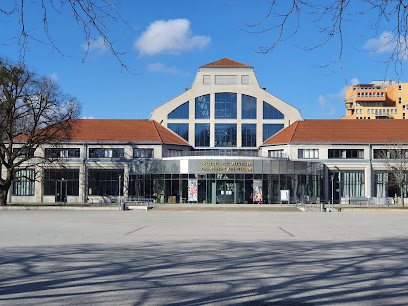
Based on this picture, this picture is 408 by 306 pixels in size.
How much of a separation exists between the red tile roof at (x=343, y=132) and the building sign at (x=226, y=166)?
9233mm

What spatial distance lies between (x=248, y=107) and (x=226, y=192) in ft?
60.4

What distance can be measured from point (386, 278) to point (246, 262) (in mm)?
3759

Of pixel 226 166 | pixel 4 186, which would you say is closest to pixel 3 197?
pixel 4 186

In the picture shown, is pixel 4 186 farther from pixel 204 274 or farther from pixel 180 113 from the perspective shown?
pixel 204 274

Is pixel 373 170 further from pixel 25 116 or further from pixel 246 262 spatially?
pixel 246 262

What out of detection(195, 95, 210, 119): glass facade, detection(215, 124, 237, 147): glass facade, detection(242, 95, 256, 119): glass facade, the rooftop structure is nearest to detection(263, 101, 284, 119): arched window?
the rooftop structure

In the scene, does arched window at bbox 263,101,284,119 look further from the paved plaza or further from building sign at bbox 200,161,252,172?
the paved plaza

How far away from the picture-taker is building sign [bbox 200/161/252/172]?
56625 millimetres

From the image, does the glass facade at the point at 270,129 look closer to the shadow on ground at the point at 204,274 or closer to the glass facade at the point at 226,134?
the glass facade at the point at 226,134

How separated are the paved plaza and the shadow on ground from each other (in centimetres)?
2

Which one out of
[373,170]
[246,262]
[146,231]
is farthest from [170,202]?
[246,262]

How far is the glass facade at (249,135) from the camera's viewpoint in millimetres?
70938

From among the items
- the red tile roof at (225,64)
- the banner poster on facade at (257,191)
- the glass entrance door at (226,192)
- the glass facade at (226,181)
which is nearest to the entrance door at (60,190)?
the glass facade at (226,181)

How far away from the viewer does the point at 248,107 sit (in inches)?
2788
